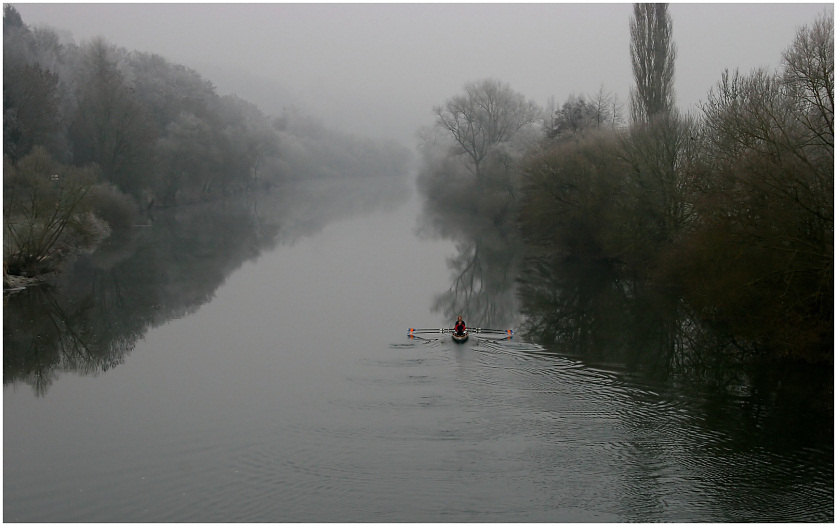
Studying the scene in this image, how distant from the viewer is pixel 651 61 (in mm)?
32812

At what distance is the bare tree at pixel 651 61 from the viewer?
32.4m

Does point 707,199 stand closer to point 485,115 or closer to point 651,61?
point 651,61

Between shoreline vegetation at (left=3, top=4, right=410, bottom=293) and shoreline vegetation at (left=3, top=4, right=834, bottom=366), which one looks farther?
shoreline vegetation at (left=3, top=4, right=410, bottom=293)

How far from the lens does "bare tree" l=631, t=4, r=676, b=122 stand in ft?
106

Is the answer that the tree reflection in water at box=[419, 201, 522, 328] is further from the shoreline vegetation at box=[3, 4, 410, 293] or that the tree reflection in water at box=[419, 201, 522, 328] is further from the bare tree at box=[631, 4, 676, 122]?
the shoreline vegetation at box=[3, 4, 410, 293]

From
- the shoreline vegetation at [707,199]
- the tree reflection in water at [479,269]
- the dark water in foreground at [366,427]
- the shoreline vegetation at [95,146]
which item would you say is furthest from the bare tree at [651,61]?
the shoreline vegetation at [95,146]

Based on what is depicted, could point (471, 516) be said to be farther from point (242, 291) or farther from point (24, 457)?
point (242, 291)

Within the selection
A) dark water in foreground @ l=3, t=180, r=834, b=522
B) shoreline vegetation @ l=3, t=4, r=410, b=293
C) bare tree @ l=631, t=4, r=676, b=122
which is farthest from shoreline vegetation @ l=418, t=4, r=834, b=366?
shoreline vegetation @ l=3, t=4, r=410, b=293

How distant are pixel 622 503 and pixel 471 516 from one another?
224 cm

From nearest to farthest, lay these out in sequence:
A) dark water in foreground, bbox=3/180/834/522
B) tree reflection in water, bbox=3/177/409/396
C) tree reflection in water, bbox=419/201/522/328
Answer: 1. dark water in foreground, bbox=3/180/834/522
2. tree reflection in water, bbox=3/177/409/396
3. tree reflection in water, bbox=419/201/522/328

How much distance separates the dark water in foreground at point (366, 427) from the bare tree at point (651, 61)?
12.5m

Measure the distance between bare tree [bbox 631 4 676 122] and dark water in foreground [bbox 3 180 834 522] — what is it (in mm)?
12452

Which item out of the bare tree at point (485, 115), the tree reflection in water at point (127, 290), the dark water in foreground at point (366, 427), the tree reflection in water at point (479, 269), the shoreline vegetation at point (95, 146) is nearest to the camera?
the dark water in foreground at point (366, 427)

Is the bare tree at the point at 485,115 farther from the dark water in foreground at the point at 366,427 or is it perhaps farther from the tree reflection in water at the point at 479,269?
the dark water in foreground at the point at 366,427
